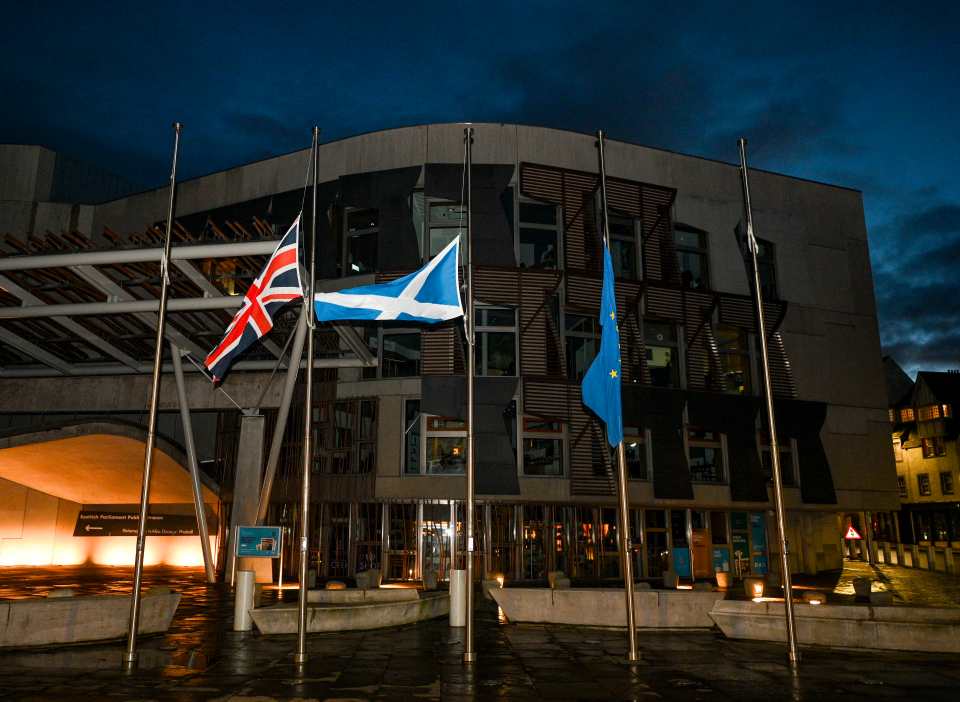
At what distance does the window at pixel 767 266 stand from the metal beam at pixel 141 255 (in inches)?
978

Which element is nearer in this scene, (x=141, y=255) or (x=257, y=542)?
(x=257, y=542)

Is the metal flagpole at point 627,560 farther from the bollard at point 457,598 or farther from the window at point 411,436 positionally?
the window at point 411,436

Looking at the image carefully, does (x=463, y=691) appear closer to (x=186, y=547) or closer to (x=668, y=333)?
(x=668, y=333)

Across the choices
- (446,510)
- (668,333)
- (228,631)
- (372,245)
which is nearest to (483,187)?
(372,245)

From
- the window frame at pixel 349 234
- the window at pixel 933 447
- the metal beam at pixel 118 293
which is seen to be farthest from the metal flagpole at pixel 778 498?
the window at pixel 933 447

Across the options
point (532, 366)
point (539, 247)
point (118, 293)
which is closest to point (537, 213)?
point (539, 247)

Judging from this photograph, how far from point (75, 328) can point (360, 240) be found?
1203 centimetres

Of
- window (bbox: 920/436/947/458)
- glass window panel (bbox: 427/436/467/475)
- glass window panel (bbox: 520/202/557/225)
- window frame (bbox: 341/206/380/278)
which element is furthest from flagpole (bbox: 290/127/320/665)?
window (bbox: 920/436/947/458)

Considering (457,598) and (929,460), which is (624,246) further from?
(929,460)

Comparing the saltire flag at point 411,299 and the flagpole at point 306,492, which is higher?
the saltire flag at point 411,299

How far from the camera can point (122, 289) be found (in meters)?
26.1

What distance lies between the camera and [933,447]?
59562mm

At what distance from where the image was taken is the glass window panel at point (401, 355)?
31.9 metres

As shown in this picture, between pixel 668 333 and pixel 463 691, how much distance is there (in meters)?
26.1
